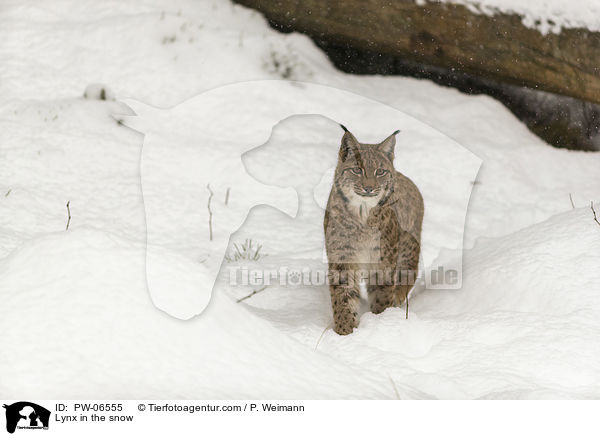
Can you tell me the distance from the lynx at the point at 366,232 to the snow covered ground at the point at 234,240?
0.42 ft

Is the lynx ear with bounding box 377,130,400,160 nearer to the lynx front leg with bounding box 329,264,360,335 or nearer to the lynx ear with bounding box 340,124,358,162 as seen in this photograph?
the lynx ear with bounding box 340,124,358,162

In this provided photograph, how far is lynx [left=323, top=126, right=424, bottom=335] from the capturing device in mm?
3082

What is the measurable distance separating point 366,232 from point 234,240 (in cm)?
120

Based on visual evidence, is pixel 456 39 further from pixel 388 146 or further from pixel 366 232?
pixel 366 232

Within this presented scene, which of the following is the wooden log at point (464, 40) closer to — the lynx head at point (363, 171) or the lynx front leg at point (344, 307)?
the lynx head at point (363, 171)

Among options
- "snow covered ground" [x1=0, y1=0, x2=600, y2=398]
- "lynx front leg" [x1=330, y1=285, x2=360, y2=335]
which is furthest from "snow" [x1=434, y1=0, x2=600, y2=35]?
"lynx front leg" [x1=330, y1=285, x2=360, y2=335]

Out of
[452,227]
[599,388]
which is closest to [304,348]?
[599,388]

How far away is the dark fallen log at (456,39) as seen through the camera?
18.2 ft

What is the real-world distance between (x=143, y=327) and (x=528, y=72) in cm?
443
